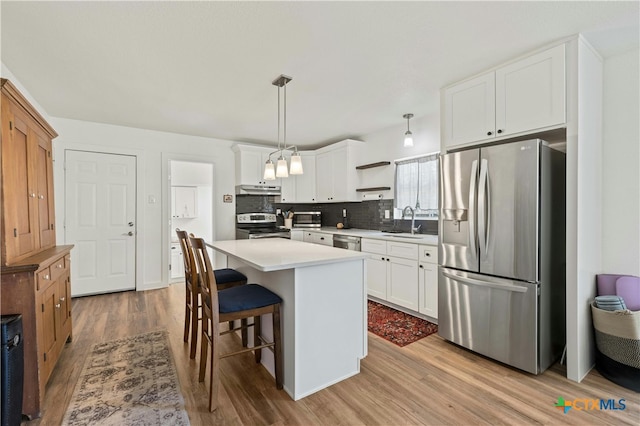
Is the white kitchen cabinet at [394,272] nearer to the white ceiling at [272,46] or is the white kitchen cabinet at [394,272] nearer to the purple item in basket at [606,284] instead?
the purple item in basket at [606,284]

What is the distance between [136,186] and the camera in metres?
4.43

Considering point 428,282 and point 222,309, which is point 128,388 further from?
point 428,282

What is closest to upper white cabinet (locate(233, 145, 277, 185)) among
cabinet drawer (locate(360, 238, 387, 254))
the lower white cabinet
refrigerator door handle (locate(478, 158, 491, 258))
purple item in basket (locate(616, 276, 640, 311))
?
cabinet drawer (locate(360, 238, 387, 254))

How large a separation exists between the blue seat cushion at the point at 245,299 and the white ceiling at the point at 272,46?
177 cm

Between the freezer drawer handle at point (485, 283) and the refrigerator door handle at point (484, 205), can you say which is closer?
the freezer drawer handle at point (485, 283)

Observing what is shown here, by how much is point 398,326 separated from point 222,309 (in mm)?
1953

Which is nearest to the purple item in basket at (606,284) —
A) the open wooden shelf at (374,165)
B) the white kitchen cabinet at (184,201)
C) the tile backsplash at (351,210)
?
the tile backsplash at (351,210)

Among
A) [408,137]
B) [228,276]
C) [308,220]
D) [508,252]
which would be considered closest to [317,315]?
[228,276]

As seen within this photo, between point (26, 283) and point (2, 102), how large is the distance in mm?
1046

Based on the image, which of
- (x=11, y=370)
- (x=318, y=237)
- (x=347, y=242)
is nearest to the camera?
(x=11, y=370)

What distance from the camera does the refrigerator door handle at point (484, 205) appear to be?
7.77ft

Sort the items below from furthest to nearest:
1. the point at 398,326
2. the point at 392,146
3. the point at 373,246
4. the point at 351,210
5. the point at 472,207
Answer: the point at 351,210
the point at 392,146
the point at 373,246
the point at 398,326
the point at 472,207

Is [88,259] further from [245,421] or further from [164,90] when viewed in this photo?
[245,421]

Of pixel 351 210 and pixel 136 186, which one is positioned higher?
pixel 136 186
